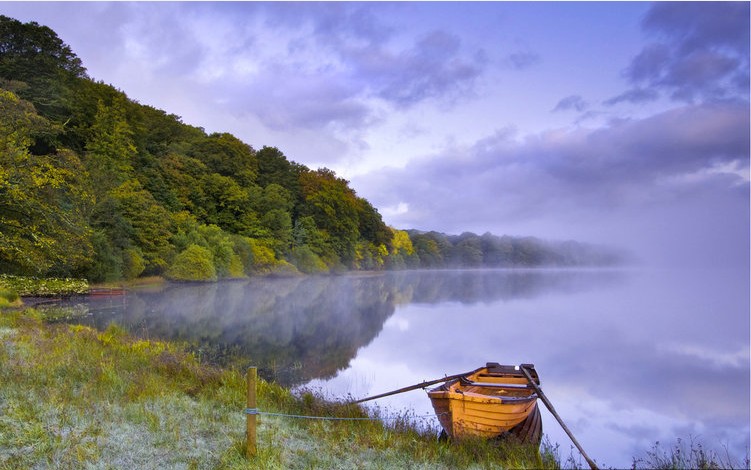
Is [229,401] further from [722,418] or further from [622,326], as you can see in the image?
[622,326]

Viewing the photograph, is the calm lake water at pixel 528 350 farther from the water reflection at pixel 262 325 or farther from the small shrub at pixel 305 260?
the small shrub at pixel 305 260

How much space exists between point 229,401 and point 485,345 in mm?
11606

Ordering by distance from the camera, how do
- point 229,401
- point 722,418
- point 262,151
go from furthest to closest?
point 262,151
point 722,418
point 229,401

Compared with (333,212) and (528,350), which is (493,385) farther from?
(333,212)

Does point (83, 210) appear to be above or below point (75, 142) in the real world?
below

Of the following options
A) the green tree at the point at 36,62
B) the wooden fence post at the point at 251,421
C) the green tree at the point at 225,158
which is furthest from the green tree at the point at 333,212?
the wooden fence post at the point at 251,421

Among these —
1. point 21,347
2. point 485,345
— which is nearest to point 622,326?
point 485,345

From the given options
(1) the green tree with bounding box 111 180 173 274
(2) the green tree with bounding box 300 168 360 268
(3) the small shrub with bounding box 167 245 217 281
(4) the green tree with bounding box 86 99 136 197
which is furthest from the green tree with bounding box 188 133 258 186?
(3) the small shrub with bounding box 167 245 217 281

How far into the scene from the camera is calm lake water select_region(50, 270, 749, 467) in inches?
394

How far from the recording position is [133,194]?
3609 cm

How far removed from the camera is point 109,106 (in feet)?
160

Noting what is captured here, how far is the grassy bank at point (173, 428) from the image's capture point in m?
5.23

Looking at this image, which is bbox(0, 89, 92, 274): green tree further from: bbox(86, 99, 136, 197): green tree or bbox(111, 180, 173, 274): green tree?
bbox(86, 99, 136, 197): green tree

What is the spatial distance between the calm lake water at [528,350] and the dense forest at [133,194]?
4.23 metres
